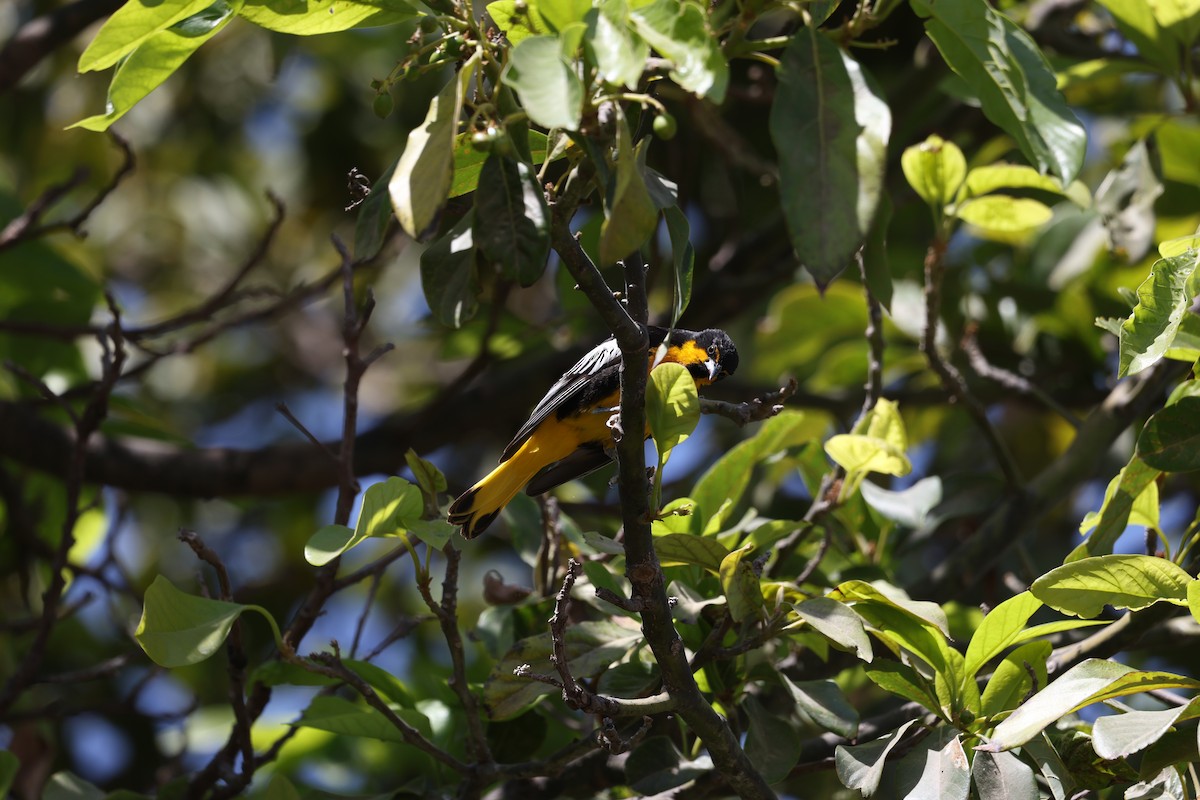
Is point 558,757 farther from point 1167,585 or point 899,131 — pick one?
point 899,131

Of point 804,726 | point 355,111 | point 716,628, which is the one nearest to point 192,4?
point 716,628

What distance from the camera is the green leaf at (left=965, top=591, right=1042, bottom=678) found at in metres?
2.19

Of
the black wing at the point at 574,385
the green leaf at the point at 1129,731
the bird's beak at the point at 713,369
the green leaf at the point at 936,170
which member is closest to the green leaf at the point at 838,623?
the green leaf at the point at 1129,731

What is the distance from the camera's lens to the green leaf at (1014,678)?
85.6 inches

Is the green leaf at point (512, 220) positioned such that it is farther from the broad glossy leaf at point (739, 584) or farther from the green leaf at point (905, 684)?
the green leaf at point (905, 684)

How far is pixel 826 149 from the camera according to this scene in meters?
1.53

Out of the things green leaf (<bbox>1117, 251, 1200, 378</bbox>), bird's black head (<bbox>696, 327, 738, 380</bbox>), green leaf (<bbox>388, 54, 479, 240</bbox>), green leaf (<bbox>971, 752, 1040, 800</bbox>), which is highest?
green leaf (<bbox>388, 54, 479, 240</bbox>)

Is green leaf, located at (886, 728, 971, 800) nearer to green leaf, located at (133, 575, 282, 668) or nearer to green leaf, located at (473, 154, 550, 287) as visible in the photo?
green leaf, located at (473, 154, 550, 287)

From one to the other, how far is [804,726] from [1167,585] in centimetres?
141

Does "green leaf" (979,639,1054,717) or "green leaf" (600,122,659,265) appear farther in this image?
"green leaf" (979,639,1054,717)

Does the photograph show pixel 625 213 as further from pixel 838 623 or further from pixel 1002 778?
pixel 1002 778

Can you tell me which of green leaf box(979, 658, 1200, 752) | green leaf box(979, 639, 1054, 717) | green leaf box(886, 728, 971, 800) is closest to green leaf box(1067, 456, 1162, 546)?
green leaf box(979, 639, 1054, 717)

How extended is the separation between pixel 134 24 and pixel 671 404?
1.05 meters

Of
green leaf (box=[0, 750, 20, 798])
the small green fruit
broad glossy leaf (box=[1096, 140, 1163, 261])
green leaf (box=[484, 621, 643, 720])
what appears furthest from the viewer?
broad glossy leaf (box=[1096, 140, 1163, 261])
